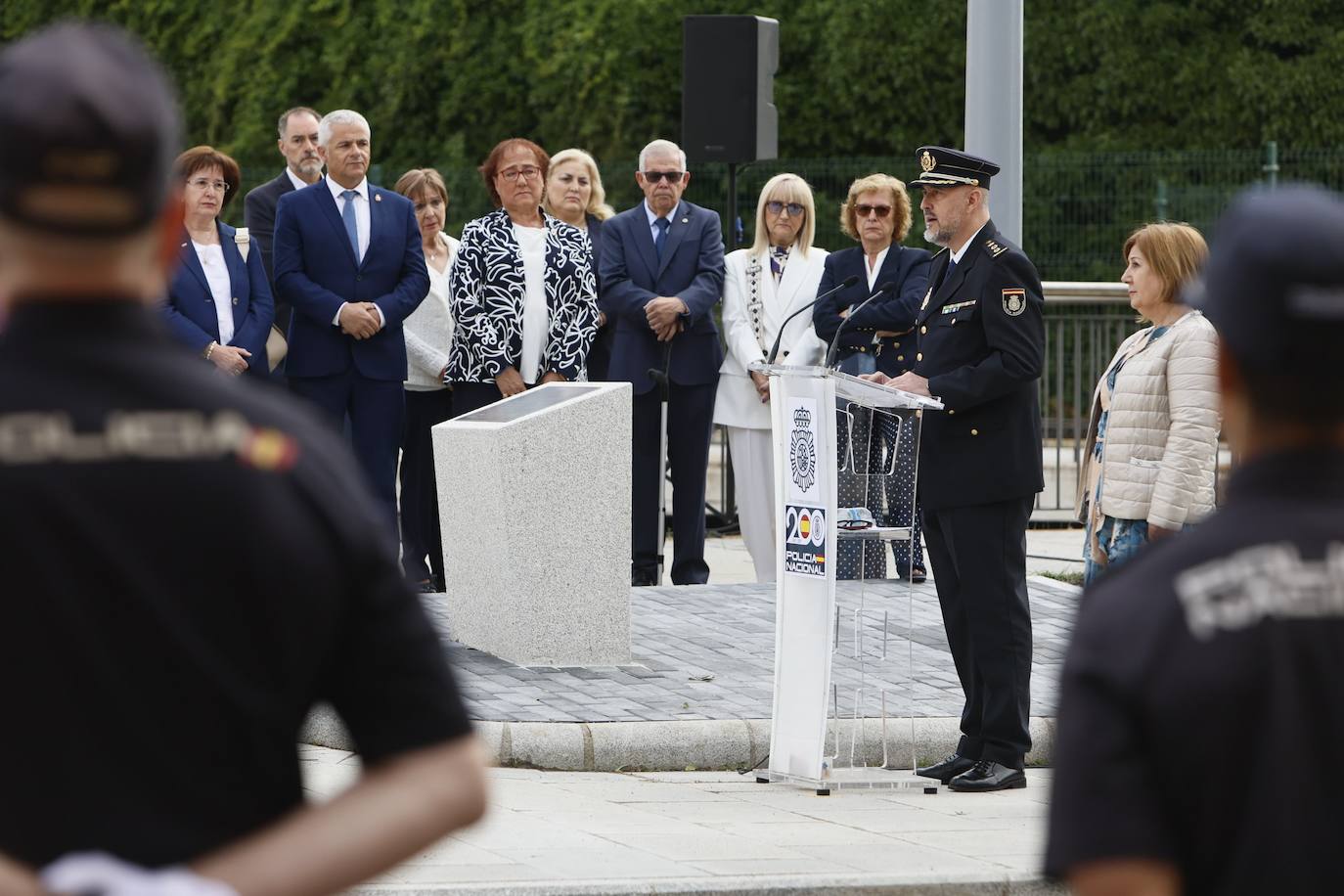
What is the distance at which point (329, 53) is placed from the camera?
3066 centimetres

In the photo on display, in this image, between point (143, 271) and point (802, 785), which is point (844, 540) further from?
point (143, 271)

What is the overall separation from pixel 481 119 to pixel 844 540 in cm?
2373

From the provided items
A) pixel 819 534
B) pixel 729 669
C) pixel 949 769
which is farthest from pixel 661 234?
pixel 949 769

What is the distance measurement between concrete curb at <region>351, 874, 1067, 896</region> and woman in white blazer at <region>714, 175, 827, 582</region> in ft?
19.0

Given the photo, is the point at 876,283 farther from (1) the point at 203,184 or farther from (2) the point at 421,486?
(1) the point at 203,184

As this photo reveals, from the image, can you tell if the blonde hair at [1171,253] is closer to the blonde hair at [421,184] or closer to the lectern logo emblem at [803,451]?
the lectern logo emblem at [803,451]

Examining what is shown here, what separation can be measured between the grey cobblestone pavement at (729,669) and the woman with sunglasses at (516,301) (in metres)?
1.20

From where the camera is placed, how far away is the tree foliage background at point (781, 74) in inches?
1016

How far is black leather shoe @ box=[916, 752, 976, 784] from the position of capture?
25.0 ft

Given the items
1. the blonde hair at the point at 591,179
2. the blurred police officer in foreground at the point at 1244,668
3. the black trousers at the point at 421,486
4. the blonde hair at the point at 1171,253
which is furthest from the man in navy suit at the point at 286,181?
the blurred police officer in foreground at the point at 1244,668

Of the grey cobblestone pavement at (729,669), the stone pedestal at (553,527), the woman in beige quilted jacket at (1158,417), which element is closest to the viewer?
the woman in beige quilted jacket at (1158,417)

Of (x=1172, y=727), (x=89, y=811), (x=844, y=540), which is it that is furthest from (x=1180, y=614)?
(x=844, y=540)

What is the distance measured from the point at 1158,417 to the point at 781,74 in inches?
855

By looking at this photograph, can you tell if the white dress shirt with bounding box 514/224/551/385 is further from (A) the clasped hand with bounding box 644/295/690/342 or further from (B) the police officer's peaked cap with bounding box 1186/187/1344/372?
(B) the police officer's peaked cap with bounding box 1186/187/1344/372
